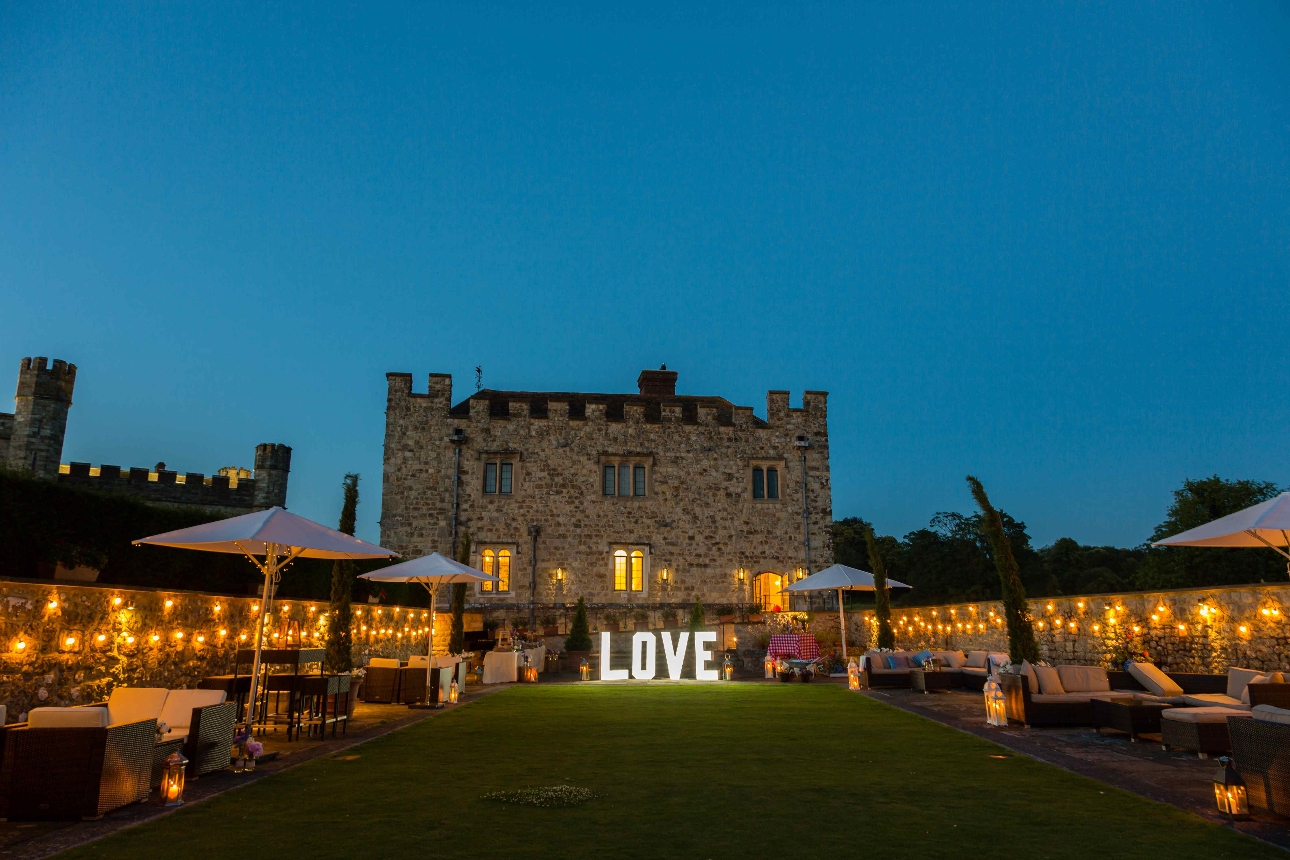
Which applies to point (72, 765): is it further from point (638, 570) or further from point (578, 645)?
point (638, 570)

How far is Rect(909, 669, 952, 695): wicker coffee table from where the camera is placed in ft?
41.1

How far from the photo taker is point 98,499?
10.2m

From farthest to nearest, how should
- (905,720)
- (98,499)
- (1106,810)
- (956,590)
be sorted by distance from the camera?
(956,590) < (98,499) < (905,720) < (1106,810)

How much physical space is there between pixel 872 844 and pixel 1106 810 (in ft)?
6.06

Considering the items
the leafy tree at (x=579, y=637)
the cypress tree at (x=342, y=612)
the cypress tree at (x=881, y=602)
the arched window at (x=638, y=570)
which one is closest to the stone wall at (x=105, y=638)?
the cypress tree at (x=342, y=612)

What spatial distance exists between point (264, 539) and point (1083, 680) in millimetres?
8958

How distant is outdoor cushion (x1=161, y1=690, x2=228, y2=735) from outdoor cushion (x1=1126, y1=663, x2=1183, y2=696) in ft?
30.3

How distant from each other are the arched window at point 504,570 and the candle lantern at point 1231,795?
2077cm

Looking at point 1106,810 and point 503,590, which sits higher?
point 503,590

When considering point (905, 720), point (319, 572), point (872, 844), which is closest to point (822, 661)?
point (905, 720)

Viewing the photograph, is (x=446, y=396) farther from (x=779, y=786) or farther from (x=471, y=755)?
(x=779, y=786)

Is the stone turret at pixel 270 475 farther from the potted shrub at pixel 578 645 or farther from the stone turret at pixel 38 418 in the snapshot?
the potted shrub at pixel 578 645

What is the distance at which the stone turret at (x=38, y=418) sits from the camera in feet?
84.6

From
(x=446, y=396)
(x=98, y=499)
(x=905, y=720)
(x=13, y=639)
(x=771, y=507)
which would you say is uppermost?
(x=446, y=396)
